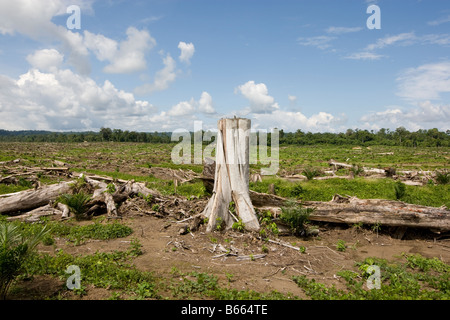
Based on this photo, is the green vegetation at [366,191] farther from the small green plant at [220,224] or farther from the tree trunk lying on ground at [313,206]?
the small green plant at [220,224]

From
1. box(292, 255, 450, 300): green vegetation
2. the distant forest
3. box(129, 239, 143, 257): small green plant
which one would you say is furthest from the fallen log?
the distant forest

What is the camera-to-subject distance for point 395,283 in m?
5.18

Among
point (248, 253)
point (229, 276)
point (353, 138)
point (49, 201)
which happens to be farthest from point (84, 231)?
point (353, 138)

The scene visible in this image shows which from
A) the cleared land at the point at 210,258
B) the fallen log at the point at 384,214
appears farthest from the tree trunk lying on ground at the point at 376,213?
the cleared land at the point at 210,258

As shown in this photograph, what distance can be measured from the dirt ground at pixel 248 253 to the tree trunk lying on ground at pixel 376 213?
352 mm

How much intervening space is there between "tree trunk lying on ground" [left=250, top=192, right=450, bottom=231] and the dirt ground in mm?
352

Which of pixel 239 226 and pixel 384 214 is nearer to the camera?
pixel 239 226

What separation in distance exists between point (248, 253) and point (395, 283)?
9.45 ft

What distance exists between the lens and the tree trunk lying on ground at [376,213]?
7785mm

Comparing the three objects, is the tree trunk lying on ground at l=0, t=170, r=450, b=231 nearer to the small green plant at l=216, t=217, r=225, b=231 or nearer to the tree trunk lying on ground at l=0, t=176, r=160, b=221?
the tree trunk lying on ground at l=0, t=176, r=160, b=221

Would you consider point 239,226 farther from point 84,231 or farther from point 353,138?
point 353,138
